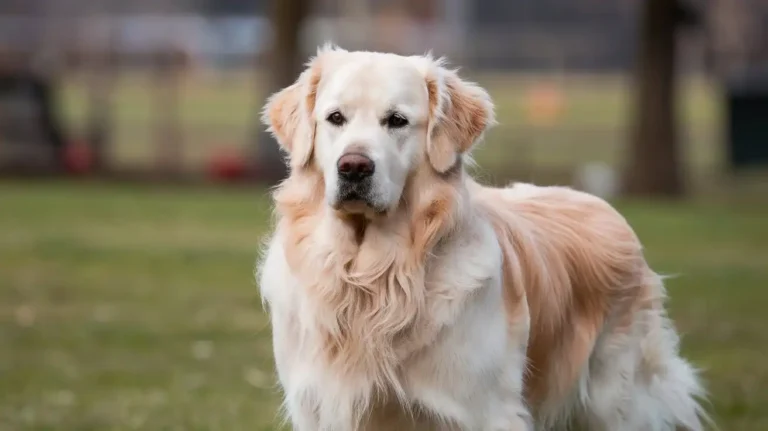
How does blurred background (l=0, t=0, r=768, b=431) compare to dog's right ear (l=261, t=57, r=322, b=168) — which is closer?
dog's right ear (l=261, t=57, r=322, b=168)

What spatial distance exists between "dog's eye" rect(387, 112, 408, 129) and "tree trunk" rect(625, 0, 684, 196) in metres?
18.2

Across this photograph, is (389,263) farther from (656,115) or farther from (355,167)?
(656,115)

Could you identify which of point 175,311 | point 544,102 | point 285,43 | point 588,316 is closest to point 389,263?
point 588,316

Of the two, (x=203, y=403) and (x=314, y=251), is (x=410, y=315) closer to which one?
(x=314, y=251)

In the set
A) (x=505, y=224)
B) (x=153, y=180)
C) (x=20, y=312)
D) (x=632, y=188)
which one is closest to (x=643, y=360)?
(x=505, y=224)

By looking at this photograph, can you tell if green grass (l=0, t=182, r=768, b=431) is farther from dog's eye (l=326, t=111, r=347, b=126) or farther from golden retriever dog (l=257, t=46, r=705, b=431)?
dog's eye (l=326, t=111, r=347, b=126)

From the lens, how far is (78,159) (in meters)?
25.3

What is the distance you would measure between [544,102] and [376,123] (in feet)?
104

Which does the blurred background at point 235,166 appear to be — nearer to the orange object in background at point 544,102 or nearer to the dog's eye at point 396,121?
the orange object in background at point 544,102

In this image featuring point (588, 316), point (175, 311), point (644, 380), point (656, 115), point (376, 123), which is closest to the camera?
point (376, 123)

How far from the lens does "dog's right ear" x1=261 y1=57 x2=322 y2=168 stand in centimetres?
532

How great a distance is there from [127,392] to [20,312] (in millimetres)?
3292

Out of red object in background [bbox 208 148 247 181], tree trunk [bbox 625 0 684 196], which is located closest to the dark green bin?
tree trunk [bbox 625 0 684 196]

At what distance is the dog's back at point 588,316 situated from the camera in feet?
19.2
